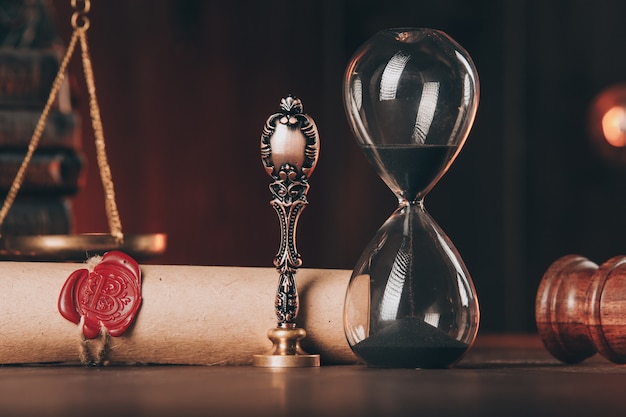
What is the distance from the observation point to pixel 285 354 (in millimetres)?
994

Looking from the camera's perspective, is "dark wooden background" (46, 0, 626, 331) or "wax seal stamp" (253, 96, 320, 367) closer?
"wax seal stamp" (253, 96, 320, 367)

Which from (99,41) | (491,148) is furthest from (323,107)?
(99,41)

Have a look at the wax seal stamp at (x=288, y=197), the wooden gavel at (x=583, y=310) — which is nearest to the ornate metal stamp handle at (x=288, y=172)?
the wax seal stamp at (x=288, y=197)

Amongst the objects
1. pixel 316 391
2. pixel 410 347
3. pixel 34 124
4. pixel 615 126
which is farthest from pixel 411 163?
pixel 615 126

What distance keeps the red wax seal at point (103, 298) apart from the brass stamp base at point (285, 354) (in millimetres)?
117

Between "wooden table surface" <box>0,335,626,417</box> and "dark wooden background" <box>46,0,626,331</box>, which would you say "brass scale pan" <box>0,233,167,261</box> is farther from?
"dark wooden background" <box>46,0,626,331</box>

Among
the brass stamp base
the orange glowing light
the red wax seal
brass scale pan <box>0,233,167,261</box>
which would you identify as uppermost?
the orange glowing light

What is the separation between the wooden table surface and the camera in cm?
67

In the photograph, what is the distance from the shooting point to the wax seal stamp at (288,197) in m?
0.99

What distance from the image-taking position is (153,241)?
1.11 meters

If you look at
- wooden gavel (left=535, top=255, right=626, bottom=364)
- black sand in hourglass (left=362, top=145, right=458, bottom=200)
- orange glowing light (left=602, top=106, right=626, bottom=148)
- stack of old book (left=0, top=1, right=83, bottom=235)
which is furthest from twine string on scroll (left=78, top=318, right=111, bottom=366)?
orange glowing light (left=602, top=106, right=626, bottom=148)

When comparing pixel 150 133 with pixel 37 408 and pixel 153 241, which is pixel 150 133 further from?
pixel 37 408

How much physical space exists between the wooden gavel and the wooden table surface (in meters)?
0.02

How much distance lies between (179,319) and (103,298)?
0.07 meters
